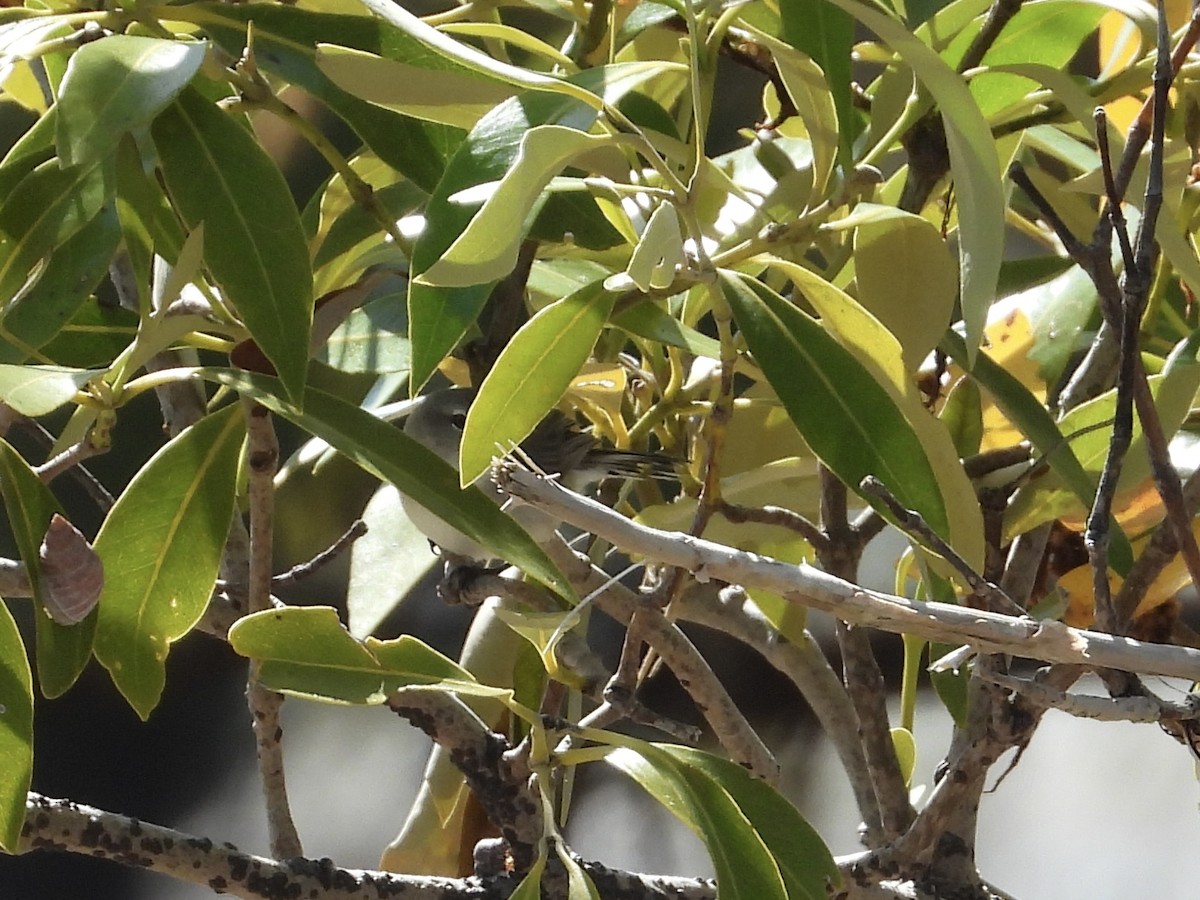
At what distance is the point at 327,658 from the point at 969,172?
26 cm

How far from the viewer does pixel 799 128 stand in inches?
23.1

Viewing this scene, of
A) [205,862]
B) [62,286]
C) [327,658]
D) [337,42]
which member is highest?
[337,42]

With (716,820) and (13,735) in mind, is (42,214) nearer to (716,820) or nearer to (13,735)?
(13,735)

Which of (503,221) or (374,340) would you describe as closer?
(503,221)

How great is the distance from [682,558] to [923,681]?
3.15 feet

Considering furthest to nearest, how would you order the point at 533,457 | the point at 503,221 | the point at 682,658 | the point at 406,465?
the point at 533,457 < the point at 682,658 < the point at 406,465 < the point at 503,221

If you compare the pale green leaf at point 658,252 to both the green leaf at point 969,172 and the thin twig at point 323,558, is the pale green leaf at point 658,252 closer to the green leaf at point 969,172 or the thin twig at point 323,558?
the green leaf at point 969,172

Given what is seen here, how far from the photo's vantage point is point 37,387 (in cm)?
31

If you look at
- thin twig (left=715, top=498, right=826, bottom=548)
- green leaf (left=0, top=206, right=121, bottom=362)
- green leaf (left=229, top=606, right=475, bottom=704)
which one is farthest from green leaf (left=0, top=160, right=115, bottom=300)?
thin twig (left=715, top=498, right=826, bottom=548)

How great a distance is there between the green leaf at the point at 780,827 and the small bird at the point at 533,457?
159 millimetres

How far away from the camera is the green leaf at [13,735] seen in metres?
0.36

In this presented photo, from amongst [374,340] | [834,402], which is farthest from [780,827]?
[374,340]

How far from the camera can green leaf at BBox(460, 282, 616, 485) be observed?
337 mm

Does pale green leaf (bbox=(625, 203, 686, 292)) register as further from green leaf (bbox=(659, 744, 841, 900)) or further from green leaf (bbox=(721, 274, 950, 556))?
green leaf (bbox=(659, 744, 841, 900))
